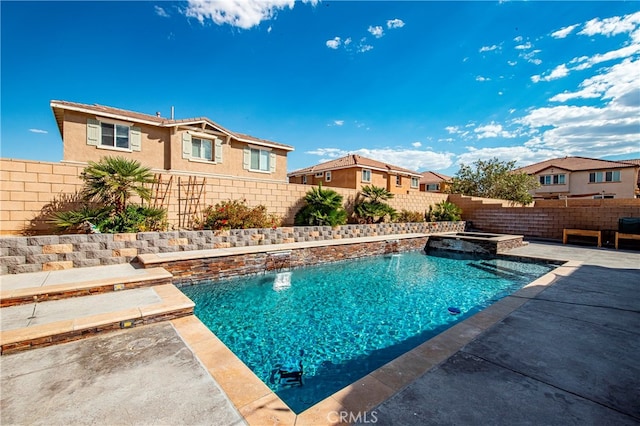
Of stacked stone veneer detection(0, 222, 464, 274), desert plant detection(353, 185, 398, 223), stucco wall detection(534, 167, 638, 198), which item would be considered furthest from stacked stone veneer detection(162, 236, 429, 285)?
stucco wall detection(534, 167, 638, 198)

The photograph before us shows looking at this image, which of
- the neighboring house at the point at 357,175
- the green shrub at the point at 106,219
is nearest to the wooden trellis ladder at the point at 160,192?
the green shrub at the point at 106,219

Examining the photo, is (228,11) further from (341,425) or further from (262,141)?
(341,425)

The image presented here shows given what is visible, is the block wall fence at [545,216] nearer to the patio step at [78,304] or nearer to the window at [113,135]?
the patio step at [78,304]

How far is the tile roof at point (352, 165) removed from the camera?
22475 millimetres

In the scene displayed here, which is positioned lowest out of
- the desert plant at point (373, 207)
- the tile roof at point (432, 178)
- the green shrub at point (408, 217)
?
the green shrub at point (408, 217)

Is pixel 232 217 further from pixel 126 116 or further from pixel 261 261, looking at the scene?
pixel 126 116

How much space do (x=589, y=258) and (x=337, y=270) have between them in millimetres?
8832

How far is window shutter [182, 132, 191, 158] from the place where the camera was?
1445 centimetres

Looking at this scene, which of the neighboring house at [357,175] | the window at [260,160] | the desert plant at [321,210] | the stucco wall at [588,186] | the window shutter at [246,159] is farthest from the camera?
the stucco wall at [588,186]

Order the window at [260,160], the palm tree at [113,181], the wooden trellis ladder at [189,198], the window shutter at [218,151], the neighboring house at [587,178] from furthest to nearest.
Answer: the neighboring house at [587,178]
the window at [260,160]
the window shutter at [218,151]
the wooden trellis ladder at [189,198]
the palm tree at [113,181]

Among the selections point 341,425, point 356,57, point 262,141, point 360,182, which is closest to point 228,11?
point 356,57

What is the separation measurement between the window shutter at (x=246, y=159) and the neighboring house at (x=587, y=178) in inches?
1292

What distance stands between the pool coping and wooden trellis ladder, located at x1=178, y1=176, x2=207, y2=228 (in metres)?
6.90

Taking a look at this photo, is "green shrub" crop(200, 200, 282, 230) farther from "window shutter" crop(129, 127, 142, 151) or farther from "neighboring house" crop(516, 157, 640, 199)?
"neighboring house" crop(516, 157, 640, 199)
